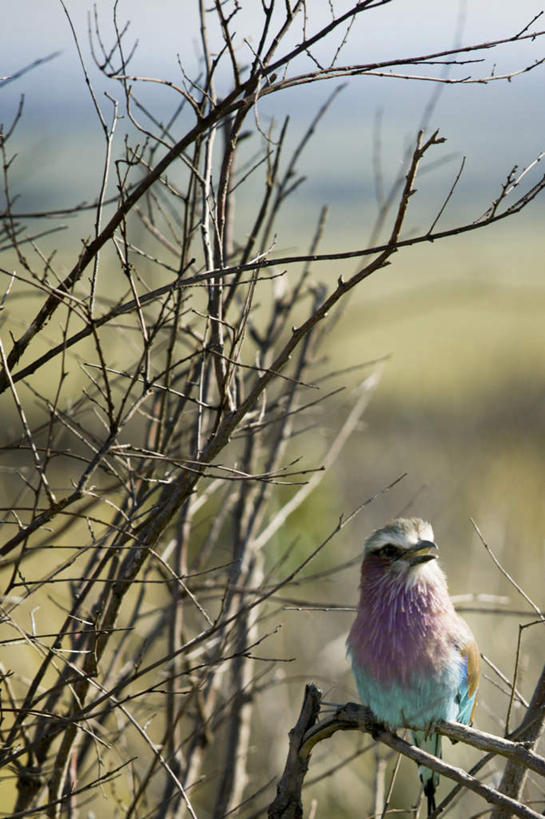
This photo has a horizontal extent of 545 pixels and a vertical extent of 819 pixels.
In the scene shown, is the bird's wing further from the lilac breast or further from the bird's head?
the bird's head

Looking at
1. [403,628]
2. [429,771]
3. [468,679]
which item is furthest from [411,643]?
[429,771]

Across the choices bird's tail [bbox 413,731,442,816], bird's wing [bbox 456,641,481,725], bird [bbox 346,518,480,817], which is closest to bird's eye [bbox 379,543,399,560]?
bird [bbox 346,518,480,817]

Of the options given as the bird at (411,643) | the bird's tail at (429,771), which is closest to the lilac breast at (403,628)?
the bird at (411,643)

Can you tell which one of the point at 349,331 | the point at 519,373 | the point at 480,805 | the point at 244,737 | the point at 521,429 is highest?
the point at 519,373

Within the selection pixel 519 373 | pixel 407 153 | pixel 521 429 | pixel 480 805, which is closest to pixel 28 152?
pixel 407 153

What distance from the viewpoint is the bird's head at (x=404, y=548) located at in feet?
9.42

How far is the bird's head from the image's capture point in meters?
2.87

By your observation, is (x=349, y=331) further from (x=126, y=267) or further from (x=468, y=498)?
(x=468, y=498)

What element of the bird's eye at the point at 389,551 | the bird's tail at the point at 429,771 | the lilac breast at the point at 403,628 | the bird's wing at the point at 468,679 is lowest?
the bird's tail at the point at 429,771

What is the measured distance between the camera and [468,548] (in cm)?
1408

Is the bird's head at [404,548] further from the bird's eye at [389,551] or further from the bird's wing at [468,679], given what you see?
the bird's wing at [468,679]

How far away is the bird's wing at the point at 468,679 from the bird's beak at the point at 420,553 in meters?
0.28

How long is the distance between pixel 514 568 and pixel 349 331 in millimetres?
7846

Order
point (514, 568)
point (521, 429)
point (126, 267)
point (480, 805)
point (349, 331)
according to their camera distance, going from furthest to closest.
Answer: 1. point (521, 429)
2. point (514, 568)
3. point (480, 805)
4. point (349, 331)
5. point (126, 267)
